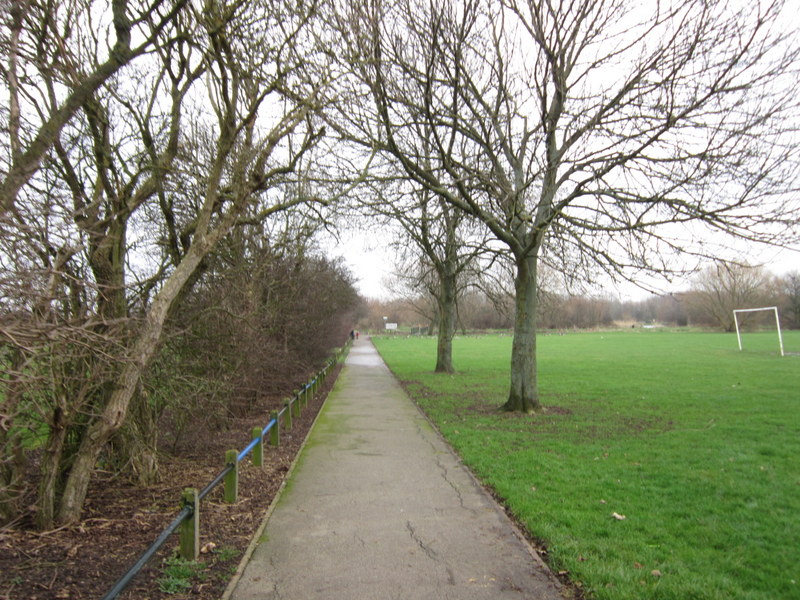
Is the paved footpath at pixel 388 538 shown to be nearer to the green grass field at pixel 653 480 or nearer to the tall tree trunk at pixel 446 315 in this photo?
the green grass field at pixel 653 480

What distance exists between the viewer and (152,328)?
5.36 meters

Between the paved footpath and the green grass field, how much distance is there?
15.0 inches

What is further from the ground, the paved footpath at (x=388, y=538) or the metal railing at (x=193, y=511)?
the metal railing at (x=193, y=511)

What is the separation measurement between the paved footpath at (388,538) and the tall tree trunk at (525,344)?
150 inches

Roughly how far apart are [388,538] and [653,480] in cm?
372

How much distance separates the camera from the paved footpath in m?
3.96

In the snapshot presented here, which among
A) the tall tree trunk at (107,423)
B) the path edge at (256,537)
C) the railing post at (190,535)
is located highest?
the tall tree trunk at (107,423)

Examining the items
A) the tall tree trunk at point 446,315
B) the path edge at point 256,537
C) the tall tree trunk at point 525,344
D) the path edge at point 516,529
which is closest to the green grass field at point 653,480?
the path edge at point 516,529

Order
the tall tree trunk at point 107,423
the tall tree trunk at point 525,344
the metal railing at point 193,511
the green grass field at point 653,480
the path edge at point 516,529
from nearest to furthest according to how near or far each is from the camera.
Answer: the metal railing at point 193,511, the path edge at point 516,529, the green grass field at point 653,480, the tall tree trunk at point 107,423, the tall tree trunk at point 525,344

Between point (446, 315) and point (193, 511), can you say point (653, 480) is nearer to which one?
point (193, 511)

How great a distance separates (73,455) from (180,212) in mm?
3864

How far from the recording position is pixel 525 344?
1194 cm

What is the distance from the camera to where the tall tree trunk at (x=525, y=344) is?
39.2ft

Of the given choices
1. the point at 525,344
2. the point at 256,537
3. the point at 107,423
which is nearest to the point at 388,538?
the point at 256,537
